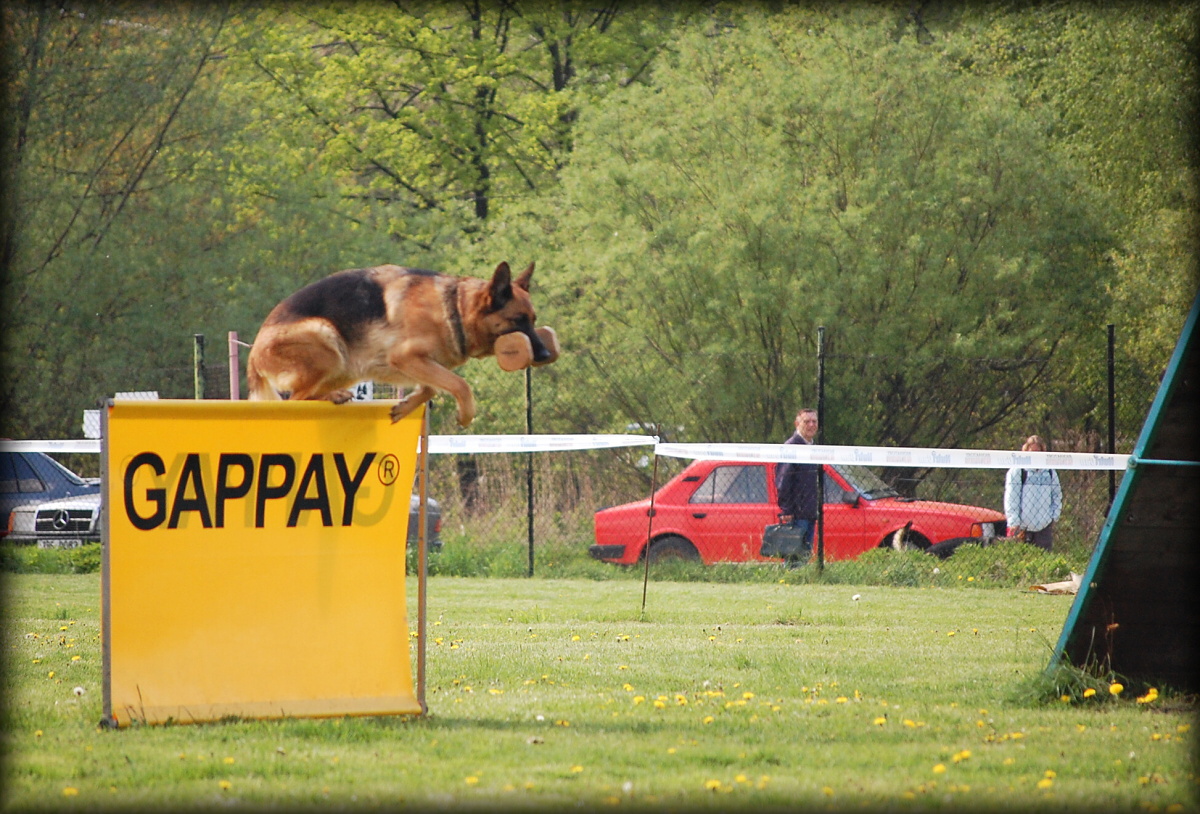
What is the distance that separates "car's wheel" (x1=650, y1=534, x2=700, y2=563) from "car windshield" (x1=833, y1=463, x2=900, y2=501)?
1.99m

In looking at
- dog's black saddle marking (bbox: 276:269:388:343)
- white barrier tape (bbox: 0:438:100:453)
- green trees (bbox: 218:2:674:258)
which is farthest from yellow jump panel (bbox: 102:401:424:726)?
green trees (bbox: 218:2:674:258)

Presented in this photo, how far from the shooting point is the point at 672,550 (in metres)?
15.3

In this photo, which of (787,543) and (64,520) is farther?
(64,520)

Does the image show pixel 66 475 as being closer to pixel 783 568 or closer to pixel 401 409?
pixel 783 568

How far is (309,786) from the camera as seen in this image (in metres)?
4.93

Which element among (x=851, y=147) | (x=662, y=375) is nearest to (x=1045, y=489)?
(x=662, y=375)

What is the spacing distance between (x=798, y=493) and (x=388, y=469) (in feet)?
30.5

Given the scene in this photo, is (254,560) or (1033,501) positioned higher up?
(254,560)

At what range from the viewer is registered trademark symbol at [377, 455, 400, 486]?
6293 millimetres

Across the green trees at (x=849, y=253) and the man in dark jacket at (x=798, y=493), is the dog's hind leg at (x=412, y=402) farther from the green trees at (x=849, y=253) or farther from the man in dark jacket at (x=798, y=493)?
the green trees at (x=849, y=253)

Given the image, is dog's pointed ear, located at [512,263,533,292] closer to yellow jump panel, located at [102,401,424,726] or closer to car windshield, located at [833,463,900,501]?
yellow jump panel, located at [102,401,424,726]

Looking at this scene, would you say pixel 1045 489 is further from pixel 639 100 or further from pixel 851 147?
pixel 639 100

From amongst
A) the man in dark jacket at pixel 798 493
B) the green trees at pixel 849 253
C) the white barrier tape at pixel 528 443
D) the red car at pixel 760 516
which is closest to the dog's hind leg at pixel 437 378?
the white barrier tape at pixel 528 443

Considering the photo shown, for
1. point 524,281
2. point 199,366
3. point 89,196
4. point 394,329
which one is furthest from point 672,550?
point 89,196
